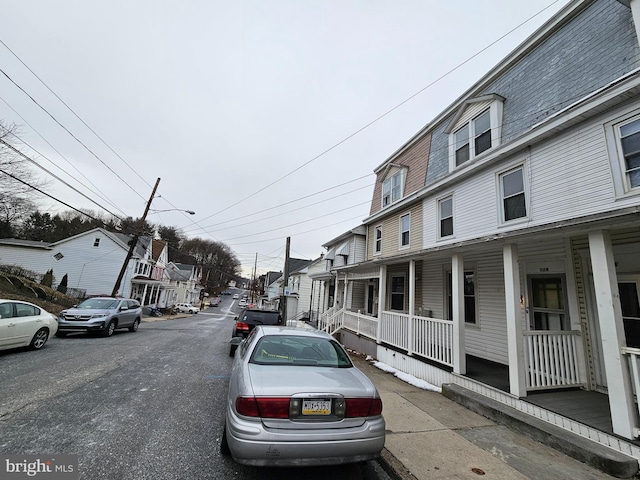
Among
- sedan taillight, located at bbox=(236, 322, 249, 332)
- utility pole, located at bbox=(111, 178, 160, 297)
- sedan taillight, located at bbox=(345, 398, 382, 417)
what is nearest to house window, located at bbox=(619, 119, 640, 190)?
sedan taillight, located at bbox=(345, 398, 382, 417)

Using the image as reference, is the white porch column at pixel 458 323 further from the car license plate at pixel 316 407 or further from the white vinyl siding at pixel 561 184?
the car license plate at pixel 316 407

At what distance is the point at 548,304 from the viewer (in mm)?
6344

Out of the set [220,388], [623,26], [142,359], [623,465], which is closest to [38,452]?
[220,388]

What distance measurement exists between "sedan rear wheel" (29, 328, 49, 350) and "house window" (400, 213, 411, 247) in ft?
39.7

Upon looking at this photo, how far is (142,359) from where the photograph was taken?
7531 millimetres

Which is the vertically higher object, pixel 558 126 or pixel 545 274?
pixel 558 126

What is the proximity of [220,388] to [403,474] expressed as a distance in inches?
156

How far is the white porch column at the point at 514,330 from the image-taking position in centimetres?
467

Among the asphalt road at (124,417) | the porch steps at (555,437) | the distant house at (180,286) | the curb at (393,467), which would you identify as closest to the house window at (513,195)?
the porch steps at (555,437)

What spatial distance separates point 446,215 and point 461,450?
711cm

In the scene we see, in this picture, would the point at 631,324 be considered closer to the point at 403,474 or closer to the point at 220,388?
the point at 403,474

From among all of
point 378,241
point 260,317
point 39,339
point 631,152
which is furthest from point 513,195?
point 39,339

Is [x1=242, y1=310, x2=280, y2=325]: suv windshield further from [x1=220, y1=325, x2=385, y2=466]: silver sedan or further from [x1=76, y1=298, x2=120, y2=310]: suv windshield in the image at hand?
[x1=76, y1=298, x2=120, y2=310]: suv windshield

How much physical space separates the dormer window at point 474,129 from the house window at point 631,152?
2.76 meters
